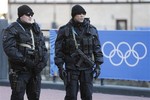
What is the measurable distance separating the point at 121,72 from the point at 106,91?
0.66 metres

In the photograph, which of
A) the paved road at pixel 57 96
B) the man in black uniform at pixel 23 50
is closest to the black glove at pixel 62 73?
the man in black uniform at pixel 23 50

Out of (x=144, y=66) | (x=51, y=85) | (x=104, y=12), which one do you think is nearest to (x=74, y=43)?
(x=144, y=66)

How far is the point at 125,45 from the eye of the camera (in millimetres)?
11156

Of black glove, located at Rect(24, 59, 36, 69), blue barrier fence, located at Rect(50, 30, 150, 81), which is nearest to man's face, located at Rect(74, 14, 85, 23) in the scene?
black glove, located at Rect(24, 59, 36, 69)

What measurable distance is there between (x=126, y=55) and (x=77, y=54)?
3696mm

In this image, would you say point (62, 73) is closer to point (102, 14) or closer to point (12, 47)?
point (12, 47)

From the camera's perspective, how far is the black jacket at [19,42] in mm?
7289

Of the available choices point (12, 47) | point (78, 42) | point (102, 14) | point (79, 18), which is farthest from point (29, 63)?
point (102, 14)

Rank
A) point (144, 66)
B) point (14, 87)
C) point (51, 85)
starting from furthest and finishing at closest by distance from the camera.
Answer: point (51, 85), point (144, 66), point (14, 87)

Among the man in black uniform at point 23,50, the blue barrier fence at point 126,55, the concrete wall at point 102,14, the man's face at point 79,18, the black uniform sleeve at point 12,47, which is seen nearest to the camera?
the black uniform sleeve at point 12,47

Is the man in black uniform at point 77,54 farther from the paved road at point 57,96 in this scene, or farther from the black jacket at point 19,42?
the paved road at point 57,96

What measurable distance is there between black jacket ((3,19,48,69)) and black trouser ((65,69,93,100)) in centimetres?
51

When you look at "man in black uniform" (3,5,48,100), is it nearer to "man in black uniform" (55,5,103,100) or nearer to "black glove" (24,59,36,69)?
"black glove" (24,59,36,69)

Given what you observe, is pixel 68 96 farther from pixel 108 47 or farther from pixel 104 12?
pixel 104 12
